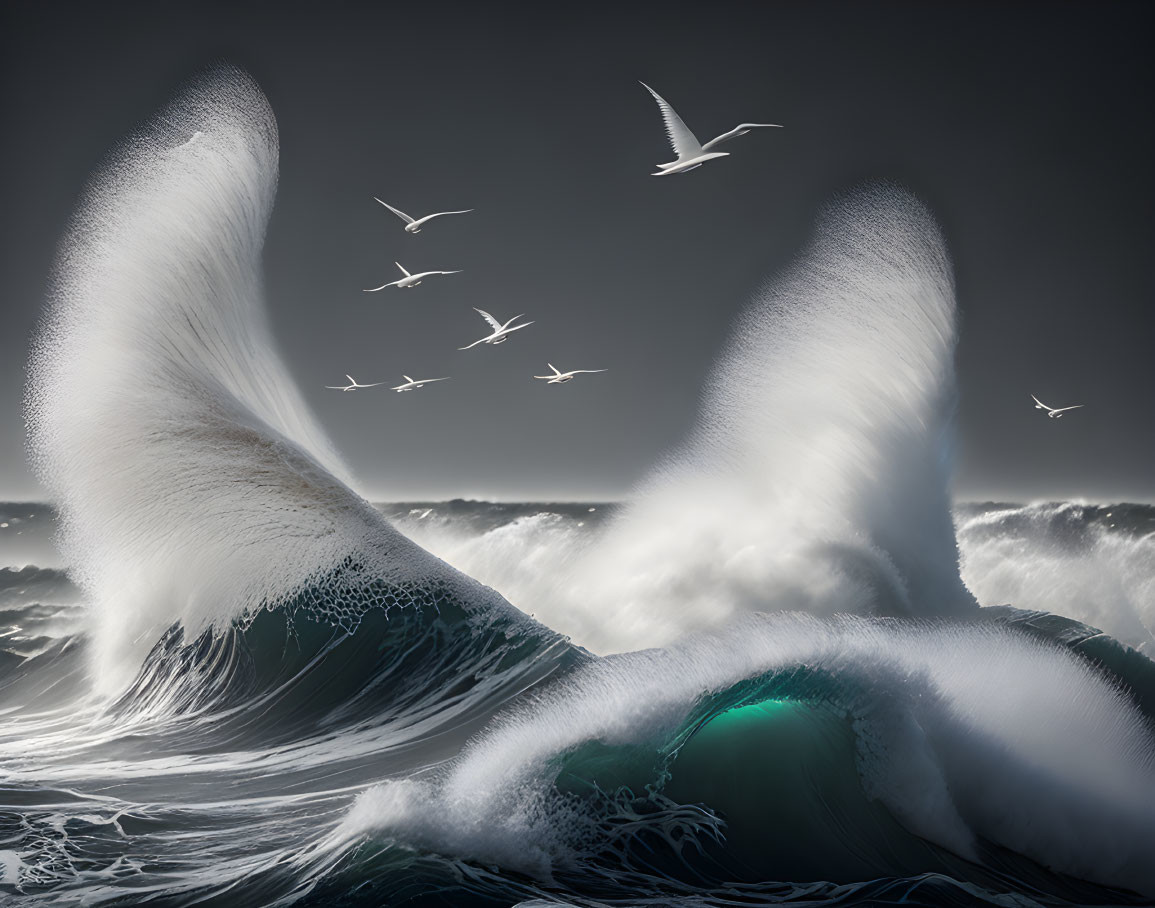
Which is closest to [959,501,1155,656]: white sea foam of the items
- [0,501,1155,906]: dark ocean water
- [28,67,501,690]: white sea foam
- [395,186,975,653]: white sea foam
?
[395,186,975,653]: white sea foam

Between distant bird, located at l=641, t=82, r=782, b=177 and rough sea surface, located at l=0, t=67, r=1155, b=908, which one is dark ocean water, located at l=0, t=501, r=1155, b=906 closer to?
rough sea surface, located at l=0, t=67, r=1155, b=908

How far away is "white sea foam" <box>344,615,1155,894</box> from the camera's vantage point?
22.0 ft

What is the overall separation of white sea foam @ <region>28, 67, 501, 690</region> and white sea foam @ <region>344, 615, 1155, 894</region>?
6683 millimetres

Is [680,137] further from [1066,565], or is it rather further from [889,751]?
[1066,565]

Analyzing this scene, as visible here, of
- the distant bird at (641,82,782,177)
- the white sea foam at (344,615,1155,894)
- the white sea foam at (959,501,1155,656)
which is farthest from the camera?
the white sea foam at (959,501,1155,656)

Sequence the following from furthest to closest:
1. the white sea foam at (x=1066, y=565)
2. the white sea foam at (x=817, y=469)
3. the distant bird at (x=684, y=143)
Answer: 1. the white sea foam at (x=1066, y=565)
2. the white sea foam at (x=817, y=469)
3. the distant bird at (x=684, y=143)

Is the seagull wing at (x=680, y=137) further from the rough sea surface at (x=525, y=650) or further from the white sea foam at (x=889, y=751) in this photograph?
the white sea foam at (x=889, y=751)

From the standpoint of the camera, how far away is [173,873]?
6688 millimetres

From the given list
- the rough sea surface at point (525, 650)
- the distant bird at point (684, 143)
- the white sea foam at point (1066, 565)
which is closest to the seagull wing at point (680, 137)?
the distant bird at point (684, 143)

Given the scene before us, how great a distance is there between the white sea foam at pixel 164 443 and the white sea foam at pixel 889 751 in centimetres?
668

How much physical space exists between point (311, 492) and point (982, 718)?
9.55 m

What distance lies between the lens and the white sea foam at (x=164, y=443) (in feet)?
43.9

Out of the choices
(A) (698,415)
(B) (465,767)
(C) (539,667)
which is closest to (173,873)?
(B) (465,767)

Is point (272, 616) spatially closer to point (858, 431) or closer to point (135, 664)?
point (135, 664)
